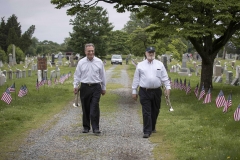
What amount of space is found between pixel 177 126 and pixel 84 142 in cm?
268

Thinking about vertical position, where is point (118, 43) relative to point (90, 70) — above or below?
above

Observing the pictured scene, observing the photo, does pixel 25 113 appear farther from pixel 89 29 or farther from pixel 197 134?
pixel 89 29

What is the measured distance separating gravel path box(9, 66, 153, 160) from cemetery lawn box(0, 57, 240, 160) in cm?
28

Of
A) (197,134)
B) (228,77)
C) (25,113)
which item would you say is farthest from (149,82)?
(228,77)

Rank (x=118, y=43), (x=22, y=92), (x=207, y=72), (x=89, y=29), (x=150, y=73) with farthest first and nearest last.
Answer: (x=118, y=43), (x=89, y=29), (x=207, y=72), (x=22, y=92), (x=150, y=73)

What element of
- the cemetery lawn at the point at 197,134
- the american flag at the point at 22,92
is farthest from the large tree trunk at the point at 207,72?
the american flag at the point at 22,92

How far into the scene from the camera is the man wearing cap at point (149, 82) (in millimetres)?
8500

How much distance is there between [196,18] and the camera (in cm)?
1575

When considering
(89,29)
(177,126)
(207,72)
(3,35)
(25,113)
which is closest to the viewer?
(177,126)

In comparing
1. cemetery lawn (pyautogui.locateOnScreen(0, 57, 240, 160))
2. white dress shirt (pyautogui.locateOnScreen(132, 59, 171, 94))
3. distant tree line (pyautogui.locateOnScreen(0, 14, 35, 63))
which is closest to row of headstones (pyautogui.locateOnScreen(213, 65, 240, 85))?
cemetery lawn (pyautogui.locateOnScreen(0, 57, 240, 160))

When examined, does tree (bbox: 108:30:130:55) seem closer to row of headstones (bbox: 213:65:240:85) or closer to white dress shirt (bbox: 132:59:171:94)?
row of headstones (bbox: 213:65:240:85)

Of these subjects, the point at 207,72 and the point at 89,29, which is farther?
the point at 89,29

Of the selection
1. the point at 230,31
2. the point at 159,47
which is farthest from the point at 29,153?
the point at 159,47

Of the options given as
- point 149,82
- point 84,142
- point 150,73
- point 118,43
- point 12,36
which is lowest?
point 84,142
